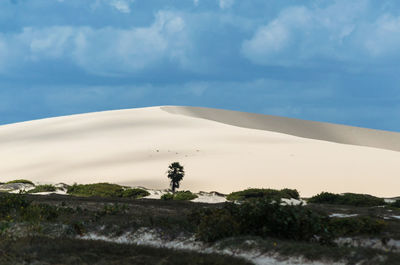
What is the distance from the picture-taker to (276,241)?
40.5 ft

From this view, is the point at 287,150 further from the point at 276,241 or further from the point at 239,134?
the point at 276,241

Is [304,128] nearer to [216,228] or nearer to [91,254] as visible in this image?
[216,228]

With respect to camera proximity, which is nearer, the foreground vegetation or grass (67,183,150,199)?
the foreground vegetation

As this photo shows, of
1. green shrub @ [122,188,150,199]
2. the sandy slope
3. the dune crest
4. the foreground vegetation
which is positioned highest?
the dune crest

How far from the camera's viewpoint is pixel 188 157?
186 ft

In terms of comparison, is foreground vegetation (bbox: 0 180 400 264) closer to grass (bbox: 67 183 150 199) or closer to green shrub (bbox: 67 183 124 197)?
grass (bbox: 67 183 150 199)

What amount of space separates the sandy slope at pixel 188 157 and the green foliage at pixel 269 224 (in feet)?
109

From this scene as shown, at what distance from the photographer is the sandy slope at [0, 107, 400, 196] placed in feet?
162

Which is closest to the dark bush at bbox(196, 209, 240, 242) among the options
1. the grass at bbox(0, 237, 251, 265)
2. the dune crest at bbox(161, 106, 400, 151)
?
the grass at bbox(0, 237, 251, 265)

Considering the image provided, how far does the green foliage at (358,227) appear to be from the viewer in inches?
569

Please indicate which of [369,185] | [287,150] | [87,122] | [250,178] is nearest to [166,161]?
[250,178]

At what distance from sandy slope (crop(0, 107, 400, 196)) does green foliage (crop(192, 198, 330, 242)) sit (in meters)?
33.1

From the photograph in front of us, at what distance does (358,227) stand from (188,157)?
4249cm

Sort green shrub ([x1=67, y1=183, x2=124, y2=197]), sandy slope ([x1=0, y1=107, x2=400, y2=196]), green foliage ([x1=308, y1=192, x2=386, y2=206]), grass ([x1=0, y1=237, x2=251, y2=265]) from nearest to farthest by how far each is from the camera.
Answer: grass ([x1=0, y1=237, x2=251, y2=265])
green foliage ([x1=308, y1=192, x2=386, y2=206])
green shrub ([x1=67, y1=183, x2=124, y2=197])
sandy slope ([x1=0, y1=107, x2=400, y2=196])
